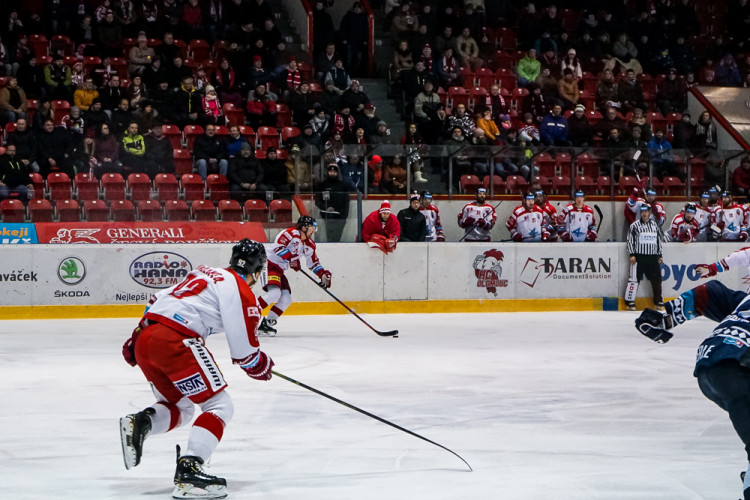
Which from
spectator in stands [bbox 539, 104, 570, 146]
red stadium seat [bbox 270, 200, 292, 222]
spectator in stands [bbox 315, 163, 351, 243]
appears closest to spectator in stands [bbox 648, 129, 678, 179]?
spectator in stands [bbox 539, 104, 570, 146]

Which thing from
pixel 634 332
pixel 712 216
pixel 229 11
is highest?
pixel 229 11

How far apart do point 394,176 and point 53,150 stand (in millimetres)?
4709

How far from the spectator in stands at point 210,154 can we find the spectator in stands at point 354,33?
442 cm

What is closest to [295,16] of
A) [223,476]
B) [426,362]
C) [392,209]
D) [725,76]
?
[392,209]

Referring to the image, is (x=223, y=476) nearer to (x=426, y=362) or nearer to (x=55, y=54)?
(x=426, y=362)

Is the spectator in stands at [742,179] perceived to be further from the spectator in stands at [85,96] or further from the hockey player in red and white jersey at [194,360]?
the hockey player in red and white jersey at [194,360]

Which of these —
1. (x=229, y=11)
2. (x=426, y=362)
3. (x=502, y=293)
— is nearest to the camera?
(x=426, y=362)

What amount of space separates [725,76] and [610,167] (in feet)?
19.7

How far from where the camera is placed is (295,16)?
60.8 ft

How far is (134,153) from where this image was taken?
12.9m

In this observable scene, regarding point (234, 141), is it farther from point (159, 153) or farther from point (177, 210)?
point (177, 210)

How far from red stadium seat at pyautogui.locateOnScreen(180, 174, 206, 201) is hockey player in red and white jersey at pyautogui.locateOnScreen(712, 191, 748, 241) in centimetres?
785

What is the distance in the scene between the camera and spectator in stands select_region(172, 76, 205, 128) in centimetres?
1482

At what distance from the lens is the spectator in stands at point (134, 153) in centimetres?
1268
